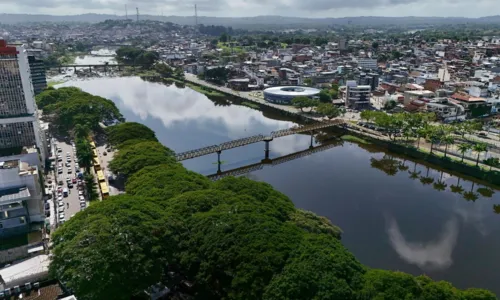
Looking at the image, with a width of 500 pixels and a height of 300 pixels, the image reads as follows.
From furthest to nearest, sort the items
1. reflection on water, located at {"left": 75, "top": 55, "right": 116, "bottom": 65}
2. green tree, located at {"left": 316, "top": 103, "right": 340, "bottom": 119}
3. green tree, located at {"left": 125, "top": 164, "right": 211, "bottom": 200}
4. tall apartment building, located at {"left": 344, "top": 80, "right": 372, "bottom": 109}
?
reflection on water, located at {"left": 75, "top": 55, "right": 116, "bottom": 65}
tall apartment building, located at {"left": 344, "top": 80, "right": 372, "bottom": 109}
green tree, located at {"left": 316, "top": 103, "right": 340, "bottom": 119}
green tree, located at {"left": 125, "top": 164, "right": 211, "bottom": 200}

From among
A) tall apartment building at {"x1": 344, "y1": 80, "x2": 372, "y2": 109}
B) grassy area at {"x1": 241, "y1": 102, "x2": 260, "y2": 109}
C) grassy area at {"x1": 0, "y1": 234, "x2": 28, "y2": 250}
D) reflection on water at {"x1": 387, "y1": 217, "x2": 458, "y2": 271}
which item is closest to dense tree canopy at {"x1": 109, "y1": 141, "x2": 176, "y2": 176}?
grassy area at {"x1": 0, "y1": 234, "x2": 28, "y2": 250}

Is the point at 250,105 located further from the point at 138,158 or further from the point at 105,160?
the point at 138,158

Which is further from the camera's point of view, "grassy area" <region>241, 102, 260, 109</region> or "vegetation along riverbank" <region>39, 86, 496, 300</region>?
"grassy area" <region>241, 102, 260, 109</region>

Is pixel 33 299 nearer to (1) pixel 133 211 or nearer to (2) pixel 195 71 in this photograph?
(1) pixel 133 211

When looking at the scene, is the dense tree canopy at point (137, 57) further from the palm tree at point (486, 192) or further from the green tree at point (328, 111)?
the palm tree at point (486, 192)

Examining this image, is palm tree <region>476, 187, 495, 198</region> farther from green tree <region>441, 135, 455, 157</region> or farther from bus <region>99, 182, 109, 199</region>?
bus <region>99, 182, 109, 199</region>

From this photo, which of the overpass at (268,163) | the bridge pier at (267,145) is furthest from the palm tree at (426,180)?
the bridge pier at (267,145)

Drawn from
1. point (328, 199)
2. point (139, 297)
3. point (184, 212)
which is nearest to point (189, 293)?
point (139, 297)

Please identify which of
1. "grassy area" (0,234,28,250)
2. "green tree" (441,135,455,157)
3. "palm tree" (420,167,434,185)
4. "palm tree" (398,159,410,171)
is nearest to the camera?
"grassy area" (0,234,28,250)
